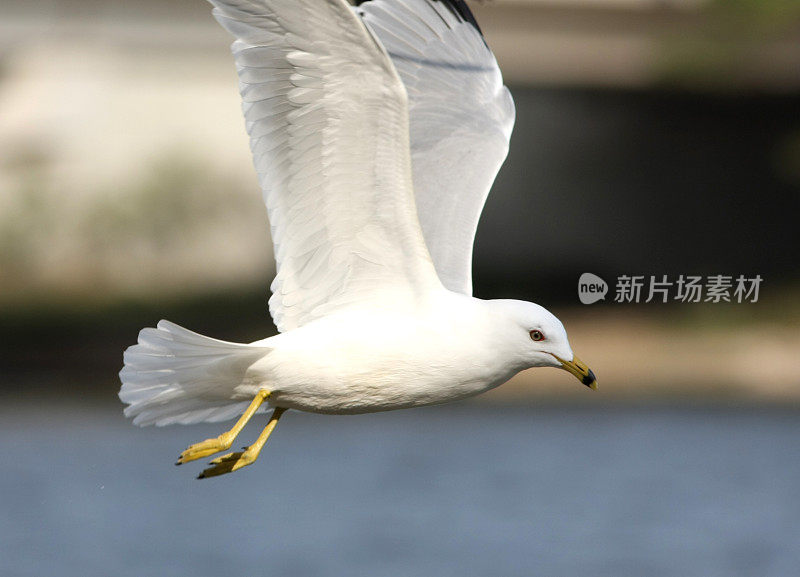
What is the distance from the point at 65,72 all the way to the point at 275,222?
15102 mm

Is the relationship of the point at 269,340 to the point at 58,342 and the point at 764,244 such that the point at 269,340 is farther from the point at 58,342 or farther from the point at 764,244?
the point at 764,244

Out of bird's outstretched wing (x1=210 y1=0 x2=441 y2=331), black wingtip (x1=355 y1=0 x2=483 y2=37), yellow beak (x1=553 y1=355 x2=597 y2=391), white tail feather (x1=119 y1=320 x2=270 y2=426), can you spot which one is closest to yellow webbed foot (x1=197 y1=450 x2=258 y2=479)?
white tail feather (x1=119 y1=320 x2=270 y2=426)

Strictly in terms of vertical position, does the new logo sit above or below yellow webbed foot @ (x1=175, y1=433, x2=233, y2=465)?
below

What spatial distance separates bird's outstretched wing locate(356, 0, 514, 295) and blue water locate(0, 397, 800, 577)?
6.52m

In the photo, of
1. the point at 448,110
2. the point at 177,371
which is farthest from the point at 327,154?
the point at 448,110

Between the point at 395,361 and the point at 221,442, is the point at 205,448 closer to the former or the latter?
the point at 221,442

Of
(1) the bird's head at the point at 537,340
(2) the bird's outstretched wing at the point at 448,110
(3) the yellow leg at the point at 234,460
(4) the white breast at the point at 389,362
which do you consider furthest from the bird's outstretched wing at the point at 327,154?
(2) the bird's outstretched wing at the point at 448,110

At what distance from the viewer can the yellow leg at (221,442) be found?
5.50 metres

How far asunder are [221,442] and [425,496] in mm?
9468

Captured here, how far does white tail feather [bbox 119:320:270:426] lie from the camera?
18.1ft

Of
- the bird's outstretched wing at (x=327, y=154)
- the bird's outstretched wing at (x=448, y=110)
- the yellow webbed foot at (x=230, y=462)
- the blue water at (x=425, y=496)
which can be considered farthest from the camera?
the blue water at (x=425, y=496)

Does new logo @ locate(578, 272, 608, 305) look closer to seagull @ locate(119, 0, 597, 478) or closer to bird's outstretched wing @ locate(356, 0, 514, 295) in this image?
bird's outstretched wing @ locate(356, 0, 514, 295)

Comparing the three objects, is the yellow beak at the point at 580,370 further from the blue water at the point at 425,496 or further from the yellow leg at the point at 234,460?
the blue water at the point at 425,496

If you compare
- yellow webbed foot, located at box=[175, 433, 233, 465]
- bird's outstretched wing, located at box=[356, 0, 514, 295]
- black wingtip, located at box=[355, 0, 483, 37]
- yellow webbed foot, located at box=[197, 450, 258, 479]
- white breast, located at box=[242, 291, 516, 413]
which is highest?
black wingtip, located at box=[355, 0, 483, 37]
